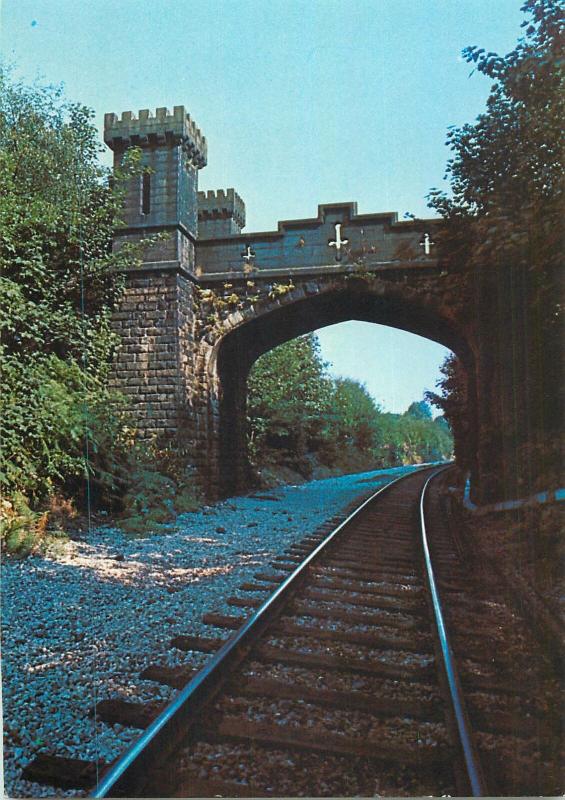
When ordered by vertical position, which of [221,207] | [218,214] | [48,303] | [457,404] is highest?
[218,214]

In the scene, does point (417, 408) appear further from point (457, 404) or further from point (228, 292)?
point (457, 404)

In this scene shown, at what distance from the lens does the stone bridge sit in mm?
9383

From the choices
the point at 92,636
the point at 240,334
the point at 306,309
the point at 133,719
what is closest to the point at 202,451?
the point at 240,334

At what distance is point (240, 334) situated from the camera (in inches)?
464

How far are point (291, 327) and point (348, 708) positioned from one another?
35.1 feet

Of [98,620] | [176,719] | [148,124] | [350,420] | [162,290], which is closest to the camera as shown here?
[176,719]

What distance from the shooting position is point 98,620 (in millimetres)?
3691

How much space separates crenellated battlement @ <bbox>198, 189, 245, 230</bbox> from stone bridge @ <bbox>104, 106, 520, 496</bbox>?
148 mm

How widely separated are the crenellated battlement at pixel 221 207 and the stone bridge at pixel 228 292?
15cm

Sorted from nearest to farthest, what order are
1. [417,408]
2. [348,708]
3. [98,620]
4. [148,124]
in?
[348,708]
[98,620]
[417,408]
[148,124]

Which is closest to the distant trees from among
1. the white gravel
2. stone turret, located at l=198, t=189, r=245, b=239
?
the white gravel

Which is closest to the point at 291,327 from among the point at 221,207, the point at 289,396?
the point at 221,207

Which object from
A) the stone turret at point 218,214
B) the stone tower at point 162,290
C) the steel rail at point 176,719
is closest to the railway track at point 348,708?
the steel rail at point 176,719

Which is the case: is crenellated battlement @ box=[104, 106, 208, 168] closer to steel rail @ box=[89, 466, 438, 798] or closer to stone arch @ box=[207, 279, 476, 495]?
steel rail @ box=[89, 466, 438, 798]
